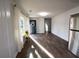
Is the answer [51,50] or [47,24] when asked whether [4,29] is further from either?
[47,24]

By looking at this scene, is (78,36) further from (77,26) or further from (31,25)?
(31,25)

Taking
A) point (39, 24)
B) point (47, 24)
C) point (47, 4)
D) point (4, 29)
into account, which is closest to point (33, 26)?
point (39, 24)

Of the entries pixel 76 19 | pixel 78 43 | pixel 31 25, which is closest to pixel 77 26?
pixel 76 19

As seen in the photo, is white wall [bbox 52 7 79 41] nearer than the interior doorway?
Yes

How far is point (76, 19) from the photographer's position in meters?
4.02

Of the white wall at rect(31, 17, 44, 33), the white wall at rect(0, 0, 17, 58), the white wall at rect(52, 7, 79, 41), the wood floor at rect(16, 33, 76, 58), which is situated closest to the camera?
the white wall at rect(0, 0, 17, 58)

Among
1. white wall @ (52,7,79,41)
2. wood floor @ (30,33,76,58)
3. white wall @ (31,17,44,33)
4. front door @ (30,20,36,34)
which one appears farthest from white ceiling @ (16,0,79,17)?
white wall @ (31,17,44,33)

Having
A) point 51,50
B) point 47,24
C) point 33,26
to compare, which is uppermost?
point 47,24

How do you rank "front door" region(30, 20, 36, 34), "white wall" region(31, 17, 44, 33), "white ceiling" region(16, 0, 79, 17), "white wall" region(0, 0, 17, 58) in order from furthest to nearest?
"white wall" region(31, 17, 44, 33) < "front door" region(30, 20, 36, 34) < "white ceiling" region(16, 0, 79, 17) < "white wall" region(0, 0, 17, 58)

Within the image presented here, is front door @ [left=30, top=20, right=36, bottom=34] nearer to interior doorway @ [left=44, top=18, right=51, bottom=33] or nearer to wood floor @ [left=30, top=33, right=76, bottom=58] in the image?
interior doorway @ [left=44, top=18, right=51, bottom=33]

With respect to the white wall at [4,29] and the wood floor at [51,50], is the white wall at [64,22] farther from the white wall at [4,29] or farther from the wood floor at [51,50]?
the white wall at [4,29]

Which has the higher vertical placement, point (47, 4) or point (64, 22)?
point (47, 4)

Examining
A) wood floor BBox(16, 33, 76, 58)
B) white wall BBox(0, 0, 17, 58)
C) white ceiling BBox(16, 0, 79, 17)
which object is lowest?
wood floor BBox(16, 33, 76, 58)

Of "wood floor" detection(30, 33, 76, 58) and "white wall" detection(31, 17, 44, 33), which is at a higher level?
"white wall" detection(31, 17, 44, 33)
